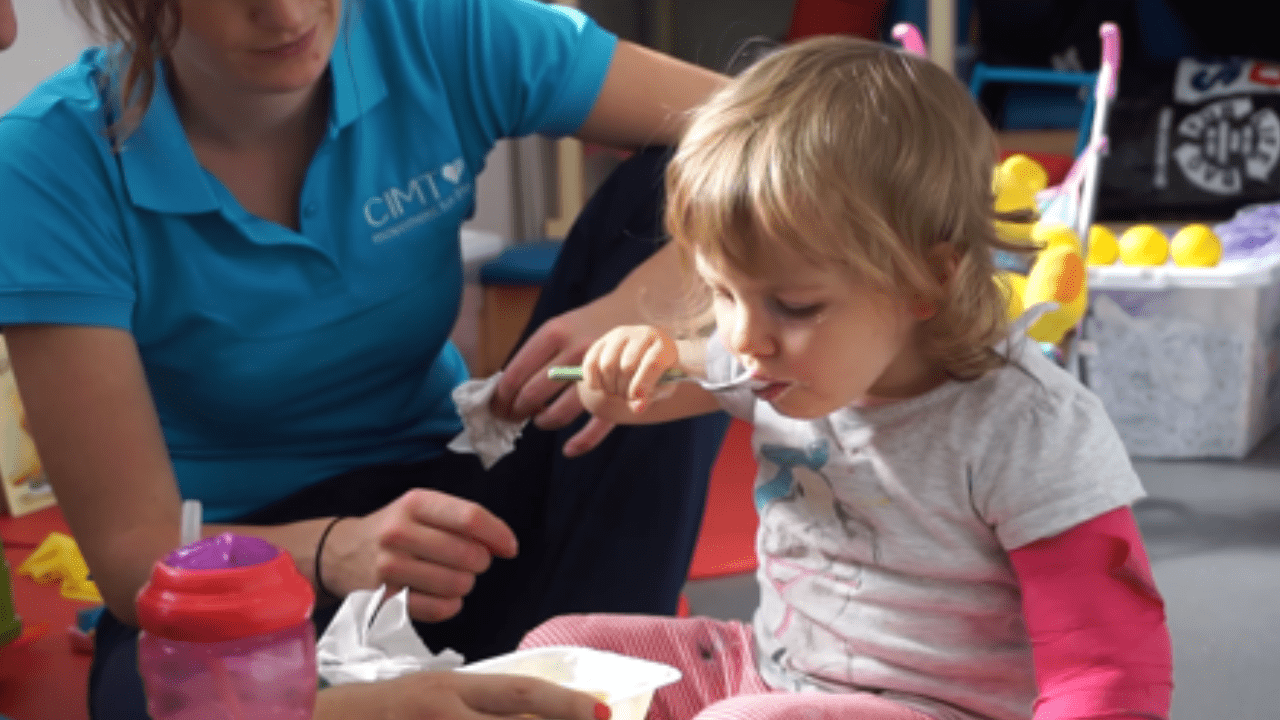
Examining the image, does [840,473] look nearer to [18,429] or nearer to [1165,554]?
[1165,554]

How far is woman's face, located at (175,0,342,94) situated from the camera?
3.39 feet

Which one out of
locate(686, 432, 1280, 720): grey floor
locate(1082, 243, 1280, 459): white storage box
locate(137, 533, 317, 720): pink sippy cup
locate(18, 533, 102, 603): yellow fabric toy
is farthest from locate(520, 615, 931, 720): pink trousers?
locate(1082, 243, 1280, 459): white storage box

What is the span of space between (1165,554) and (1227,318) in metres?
0.54

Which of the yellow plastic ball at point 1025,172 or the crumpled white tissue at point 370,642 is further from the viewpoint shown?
the yellow plastic ball at point 1025,172

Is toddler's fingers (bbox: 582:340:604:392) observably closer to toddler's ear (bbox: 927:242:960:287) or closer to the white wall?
toddler's ear (bbox: 927:242:960:287)

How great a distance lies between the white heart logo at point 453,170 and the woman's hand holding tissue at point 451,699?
0.58 meters

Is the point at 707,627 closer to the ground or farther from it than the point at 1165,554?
farther from it

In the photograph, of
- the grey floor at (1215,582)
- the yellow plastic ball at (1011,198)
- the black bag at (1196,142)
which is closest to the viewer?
the grey floor at (1215,582)

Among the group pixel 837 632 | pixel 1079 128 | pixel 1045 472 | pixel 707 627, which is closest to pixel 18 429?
pixel 707 627

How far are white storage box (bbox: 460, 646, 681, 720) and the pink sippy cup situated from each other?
1.02 ft

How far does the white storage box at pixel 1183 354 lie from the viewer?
223cm

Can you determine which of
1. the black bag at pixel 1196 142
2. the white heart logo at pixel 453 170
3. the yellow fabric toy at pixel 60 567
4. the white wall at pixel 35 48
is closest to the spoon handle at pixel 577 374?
the white heart logo at pixel 453 170

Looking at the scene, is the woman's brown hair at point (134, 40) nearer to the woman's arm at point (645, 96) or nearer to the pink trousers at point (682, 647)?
the woman's arm at point (645, 96)

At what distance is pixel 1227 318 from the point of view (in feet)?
7.36
